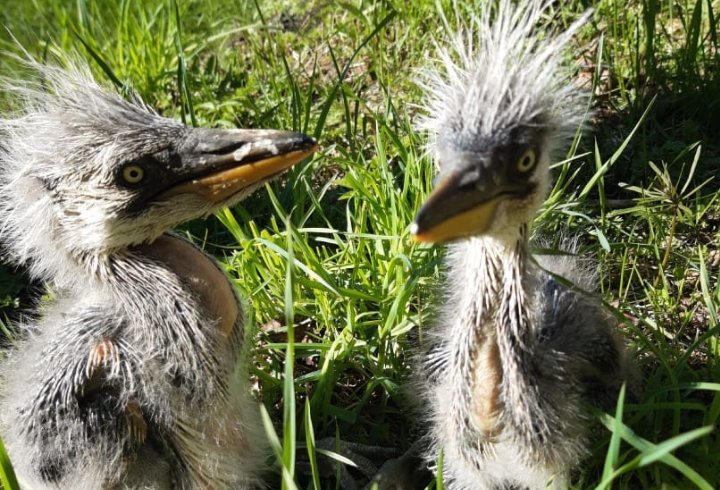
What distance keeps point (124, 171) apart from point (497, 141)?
1.10m

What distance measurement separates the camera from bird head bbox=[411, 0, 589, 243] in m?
2.10

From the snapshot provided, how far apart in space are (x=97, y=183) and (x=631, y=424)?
1.82 metres

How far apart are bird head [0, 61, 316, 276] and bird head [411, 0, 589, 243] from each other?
1.67 feet

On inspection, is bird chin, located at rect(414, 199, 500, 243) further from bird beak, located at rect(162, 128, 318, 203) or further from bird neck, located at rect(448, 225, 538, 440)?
bird beak, located at rect(162, 128, 318, 203)

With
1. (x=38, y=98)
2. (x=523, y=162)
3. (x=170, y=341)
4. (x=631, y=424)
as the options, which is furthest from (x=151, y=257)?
(x=631, y=424)

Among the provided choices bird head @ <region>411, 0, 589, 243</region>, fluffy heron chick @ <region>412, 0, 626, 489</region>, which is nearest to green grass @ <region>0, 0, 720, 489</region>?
fluffy heron chick @ <region>412, 0, 626, 489</region>

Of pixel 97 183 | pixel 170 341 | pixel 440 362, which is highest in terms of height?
pixel 97 183

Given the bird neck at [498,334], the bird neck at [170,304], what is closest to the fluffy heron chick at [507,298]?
the bird neck at [498,334]

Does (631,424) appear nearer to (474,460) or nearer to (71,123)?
(474,460)

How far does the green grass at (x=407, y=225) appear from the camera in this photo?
2.85 m

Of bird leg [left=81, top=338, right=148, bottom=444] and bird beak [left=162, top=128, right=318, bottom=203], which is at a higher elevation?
bird beak [left=162, top=128, right=318, bottom=203]

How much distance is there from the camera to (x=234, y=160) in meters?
2.45

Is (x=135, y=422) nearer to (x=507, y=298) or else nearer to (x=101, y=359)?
(x=101, y=359)

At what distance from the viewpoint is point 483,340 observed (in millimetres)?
2389
